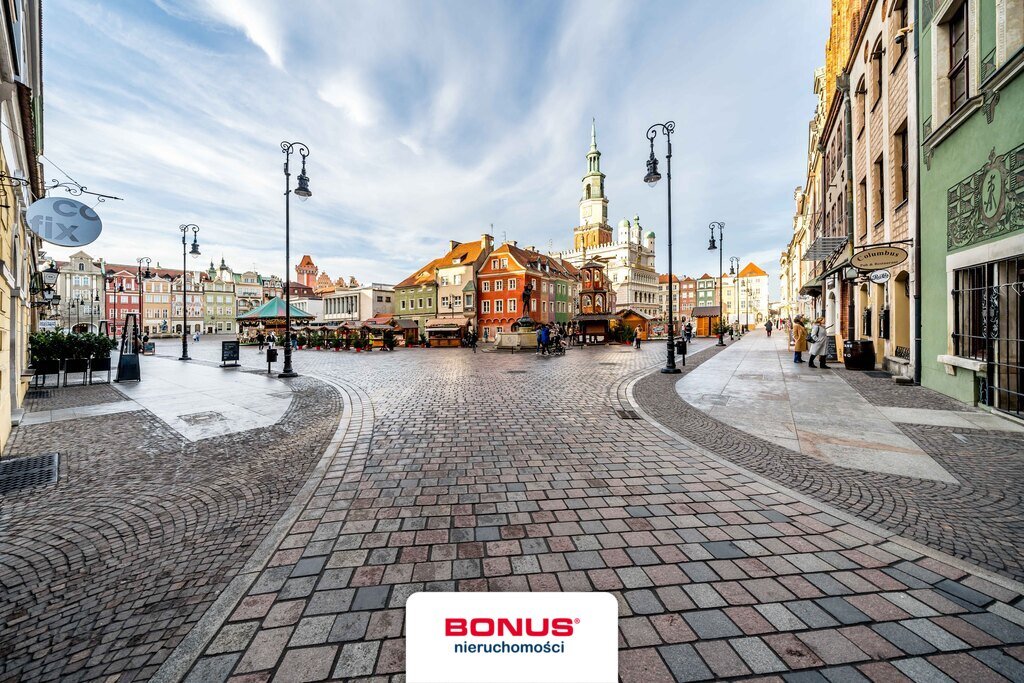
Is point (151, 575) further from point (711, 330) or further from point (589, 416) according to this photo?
point (711, 330)

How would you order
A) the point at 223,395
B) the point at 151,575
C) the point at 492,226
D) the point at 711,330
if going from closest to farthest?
the point at 151,575 < the point at 223,395 < the point at 492,226 < the point at 711,330

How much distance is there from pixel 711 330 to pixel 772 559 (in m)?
63.6

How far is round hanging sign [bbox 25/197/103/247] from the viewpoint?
5922 millimetres

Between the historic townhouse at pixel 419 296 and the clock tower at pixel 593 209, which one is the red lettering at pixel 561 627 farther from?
the clock tower at pixel 593 209

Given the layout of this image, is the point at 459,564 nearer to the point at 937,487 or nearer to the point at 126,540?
the point at 126,540

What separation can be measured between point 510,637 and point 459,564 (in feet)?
5.61

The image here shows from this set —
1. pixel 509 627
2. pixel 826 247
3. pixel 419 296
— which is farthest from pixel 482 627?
pixel 419 296

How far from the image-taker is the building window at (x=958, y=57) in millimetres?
8805

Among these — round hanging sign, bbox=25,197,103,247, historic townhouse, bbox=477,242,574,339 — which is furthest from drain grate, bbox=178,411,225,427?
historic townhouse, bbox=477,242,574,339

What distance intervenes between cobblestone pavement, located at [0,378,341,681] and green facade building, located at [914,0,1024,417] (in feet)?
37.8

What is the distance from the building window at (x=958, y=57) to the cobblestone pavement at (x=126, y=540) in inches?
566

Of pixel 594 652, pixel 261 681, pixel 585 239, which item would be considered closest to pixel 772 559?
→ pixel 594 652

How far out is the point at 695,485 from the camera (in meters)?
4.56

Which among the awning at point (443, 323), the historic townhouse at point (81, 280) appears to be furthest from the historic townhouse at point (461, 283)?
the historic townhouse at point (81, 280)
